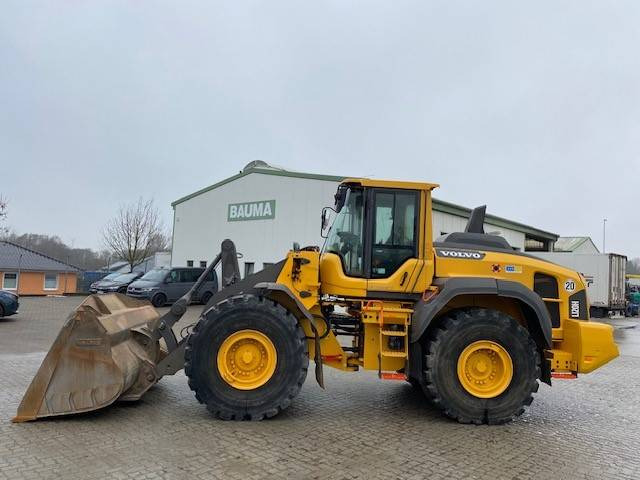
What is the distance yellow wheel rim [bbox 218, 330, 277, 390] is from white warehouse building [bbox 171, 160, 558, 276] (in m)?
13.0

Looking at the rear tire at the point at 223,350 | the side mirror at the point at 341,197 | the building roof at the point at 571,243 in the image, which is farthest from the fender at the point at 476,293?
the building roof at the point at 571,243

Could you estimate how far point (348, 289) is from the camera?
19.4ft

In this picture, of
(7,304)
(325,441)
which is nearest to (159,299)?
(7,304)

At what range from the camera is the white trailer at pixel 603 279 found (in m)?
22.9

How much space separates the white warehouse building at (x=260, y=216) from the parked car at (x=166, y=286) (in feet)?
8.39

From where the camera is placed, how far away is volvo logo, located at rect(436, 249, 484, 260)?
601cm

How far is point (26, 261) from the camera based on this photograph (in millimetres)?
28609

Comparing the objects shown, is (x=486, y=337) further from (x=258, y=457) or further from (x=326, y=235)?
(x=258, y=457)

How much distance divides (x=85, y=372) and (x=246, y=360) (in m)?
1.66

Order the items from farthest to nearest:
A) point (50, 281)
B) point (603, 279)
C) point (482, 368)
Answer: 1. point (50, 281)
2. point (603, 279)
3. point (482, 368)

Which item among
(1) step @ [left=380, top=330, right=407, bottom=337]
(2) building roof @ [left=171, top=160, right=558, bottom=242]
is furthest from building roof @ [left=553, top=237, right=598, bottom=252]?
(1) step @ [left=380, top=330, right=407, bottom=337]

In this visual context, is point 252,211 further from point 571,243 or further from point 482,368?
point 571,243

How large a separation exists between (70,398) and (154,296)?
15.5 metres

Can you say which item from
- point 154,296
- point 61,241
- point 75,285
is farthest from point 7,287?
point 61,241
